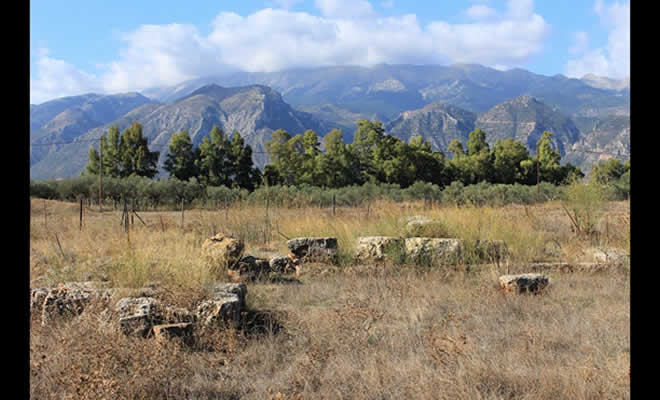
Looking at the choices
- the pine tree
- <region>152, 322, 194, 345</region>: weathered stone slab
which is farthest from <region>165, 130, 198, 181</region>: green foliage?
<region>152, 322, 194, 345</region>: weathered stone slab

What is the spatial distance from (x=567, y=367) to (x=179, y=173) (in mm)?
36282

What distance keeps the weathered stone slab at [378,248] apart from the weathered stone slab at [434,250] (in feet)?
0.63

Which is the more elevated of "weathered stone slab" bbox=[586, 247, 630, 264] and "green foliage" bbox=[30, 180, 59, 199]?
"green foliage" bbox=[30, 180, 59, 199]

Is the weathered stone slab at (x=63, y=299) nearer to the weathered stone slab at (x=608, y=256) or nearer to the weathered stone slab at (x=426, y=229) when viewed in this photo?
the weathered stone slab at (x=426, y=229)

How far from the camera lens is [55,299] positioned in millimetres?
5609

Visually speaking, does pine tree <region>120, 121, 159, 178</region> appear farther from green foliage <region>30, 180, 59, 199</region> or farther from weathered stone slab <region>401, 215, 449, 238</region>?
weathered stone slab <region>401, 215, 449, 238</region>

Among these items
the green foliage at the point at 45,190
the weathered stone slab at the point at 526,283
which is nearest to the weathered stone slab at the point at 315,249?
the weathered stone slab at the point at 526,283

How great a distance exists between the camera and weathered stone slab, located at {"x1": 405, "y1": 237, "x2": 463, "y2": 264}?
902cm

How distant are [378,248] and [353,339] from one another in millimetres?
4566

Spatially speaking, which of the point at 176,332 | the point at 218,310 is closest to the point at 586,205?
the point at 218,310

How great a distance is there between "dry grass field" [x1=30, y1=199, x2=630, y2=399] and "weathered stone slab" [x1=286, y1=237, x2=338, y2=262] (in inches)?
15.6

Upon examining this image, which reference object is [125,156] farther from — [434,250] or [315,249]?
[434,250]

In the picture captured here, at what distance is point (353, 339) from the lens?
4867mm
